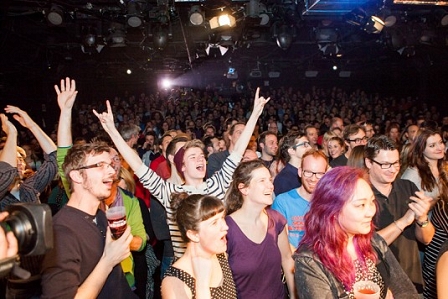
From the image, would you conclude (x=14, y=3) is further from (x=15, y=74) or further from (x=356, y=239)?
(x=356, y=239)

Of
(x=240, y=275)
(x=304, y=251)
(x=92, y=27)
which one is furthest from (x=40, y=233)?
(x=92, y=27)

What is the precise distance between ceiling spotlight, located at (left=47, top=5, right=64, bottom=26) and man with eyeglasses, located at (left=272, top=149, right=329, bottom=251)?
16.9 feet

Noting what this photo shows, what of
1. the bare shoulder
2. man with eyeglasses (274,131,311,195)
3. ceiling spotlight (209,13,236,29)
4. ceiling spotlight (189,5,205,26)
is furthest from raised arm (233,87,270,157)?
ceiling spotlight (189,5,205,26)

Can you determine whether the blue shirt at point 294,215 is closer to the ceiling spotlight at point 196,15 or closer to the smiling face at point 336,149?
the smiling face at point 336,149

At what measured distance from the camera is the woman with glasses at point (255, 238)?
6.53 feet

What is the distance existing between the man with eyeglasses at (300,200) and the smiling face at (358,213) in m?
0.84

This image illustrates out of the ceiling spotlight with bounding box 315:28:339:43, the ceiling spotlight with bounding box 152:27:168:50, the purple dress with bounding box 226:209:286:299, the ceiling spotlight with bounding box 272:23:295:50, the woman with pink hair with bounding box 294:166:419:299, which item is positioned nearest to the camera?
the woman with pink hair with bounding box 294:166:419:299

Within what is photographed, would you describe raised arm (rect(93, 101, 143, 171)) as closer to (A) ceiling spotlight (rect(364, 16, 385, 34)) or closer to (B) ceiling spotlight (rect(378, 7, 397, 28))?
(A) ceiling spotlight (rect(364, 16, 385, 34))

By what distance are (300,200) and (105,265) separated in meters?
1.41

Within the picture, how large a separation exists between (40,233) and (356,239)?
1329 mm

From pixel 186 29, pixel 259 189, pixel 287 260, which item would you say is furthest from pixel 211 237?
pixel 186 29

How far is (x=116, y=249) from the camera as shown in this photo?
1633 mm

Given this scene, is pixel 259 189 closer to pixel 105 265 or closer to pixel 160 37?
pixel 105 265

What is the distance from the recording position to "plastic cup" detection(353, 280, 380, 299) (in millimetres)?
1358
